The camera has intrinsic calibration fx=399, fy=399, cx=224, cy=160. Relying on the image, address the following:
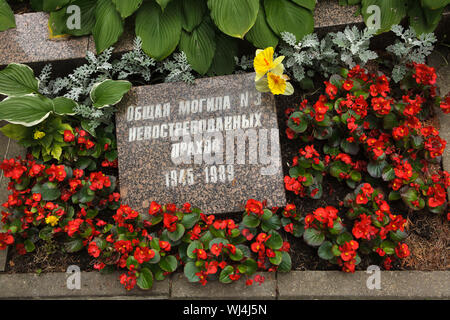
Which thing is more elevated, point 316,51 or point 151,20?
point 151,20

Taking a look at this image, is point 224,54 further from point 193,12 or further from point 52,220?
point 52,220

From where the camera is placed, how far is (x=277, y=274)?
2465 mm

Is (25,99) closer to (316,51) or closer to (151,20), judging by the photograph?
(151,20)

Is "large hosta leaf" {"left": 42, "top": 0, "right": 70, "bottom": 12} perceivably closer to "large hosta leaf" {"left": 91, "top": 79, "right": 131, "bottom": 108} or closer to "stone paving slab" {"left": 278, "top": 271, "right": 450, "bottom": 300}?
"large hosta leaf" {"left": 91, "top": 79, "right": 131, "bottom": 108}

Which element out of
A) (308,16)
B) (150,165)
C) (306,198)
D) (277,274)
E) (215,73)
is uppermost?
(308,16)

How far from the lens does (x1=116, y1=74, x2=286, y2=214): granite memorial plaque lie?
257 centimetres

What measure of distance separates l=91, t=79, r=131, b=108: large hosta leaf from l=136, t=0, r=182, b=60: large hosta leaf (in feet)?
1.07

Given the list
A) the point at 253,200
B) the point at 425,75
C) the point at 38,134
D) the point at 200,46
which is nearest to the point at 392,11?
the point at 425,75

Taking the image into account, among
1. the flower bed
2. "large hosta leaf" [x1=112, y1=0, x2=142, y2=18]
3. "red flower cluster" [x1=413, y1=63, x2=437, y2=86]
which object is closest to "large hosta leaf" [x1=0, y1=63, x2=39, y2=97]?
the flower bed

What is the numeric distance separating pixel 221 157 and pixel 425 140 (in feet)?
4.38

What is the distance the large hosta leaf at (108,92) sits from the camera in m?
2.69

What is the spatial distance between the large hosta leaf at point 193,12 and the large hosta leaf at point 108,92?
0.62 m

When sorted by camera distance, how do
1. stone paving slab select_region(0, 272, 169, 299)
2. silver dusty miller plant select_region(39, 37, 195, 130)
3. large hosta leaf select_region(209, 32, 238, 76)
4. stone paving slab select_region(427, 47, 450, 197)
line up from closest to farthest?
stone paving slab select_region(0, 272, 169, 299)
stone paving slab select_region(427, 47, 450, 197)
silver dusty miller plant select_region(39, 37, 195, 130)
large hosta leaf select_region(209, 32, 238, 76)

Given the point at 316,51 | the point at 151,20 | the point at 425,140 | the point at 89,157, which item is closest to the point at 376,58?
the point at 316,51
